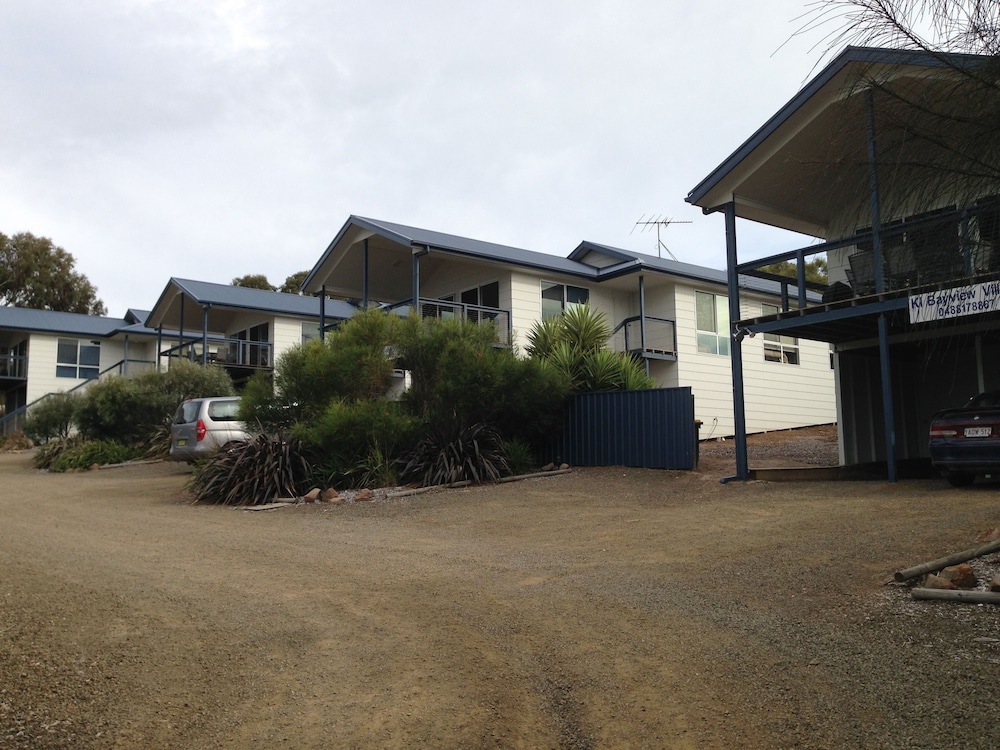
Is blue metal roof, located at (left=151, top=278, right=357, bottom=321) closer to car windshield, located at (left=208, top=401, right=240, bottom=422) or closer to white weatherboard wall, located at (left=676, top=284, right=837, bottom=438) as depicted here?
car windshield, located at (left=208, top=401, right=240, bottom=422)

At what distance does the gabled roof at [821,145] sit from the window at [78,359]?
30.5m

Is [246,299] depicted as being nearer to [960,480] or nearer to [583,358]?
[583,358]

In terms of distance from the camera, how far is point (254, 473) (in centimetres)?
1384

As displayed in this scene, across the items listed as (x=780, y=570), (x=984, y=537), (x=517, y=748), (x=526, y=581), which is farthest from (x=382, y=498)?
(x=517, y=748)

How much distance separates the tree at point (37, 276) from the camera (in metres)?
Result: 48.7

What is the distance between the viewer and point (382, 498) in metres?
13.3

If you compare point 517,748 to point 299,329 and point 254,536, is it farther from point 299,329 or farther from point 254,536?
point 299,329

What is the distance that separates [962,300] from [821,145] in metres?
2.84

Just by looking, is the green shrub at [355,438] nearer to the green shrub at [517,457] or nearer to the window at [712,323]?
the green shrub at [517,457]

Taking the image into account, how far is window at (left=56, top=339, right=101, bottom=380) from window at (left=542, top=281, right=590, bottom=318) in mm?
23190

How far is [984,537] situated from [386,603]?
15.2 feet

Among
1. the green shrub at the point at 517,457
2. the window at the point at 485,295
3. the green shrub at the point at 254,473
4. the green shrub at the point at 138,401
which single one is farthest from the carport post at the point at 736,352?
the green shrub at the point at 138,401

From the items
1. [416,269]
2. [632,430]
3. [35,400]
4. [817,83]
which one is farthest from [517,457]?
[35,400]

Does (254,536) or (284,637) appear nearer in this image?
(284,637)
